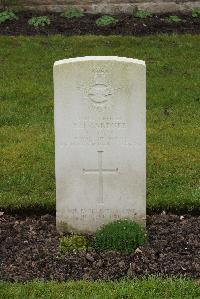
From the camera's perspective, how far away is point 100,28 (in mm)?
13484

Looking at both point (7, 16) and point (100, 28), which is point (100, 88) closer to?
point (100, 28)

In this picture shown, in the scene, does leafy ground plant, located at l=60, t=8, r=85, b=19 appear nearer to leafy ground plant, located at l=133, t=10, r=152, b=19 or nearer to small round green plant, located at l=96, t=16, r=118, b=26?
small round green plant, located at l=96, t=16, r=118, b=26

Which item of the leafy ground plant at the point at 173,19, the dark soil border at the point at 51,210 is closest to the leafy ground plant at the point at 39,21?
the leafy ground plant at the point at 173,19

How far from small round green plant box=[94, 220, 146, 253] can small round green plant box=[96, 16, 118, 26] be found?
789 cm

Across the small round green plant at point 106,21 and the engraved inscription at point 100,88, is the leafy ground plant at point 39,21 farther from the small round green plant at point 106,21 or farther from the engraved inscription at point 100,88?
the engraved inscription at point 100,88

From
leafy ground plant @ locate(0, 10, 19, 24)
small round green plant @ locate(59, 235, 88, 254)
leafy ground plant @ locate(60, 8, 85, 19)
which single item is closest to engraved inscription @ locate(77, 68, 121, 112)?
small round green plant @ locate(59, 235, 88, 254)

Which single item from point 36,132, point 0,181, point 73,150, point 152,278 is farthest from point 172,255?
point 36,132

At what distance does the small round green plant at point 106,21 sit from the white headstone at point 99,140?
7.53 metres

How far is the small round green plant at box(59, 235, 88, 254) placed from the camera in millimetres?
6156

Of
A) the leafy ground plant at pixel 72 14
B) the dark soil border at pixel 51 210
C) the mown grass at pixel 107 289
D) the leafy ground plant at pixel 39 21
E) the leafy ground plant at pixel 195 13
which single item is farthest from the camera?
the leafy ground plant at pixel 195 13

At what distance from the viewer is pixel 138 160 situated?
6.33 meters

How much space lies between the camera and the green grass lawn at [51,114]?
24.5 feet

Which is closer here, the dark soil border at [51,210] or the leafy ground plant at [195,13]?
the dark soil border at [51,210]

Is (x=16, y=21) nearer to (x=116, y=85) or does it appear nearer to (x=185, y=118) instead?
(x=185, y=118)
